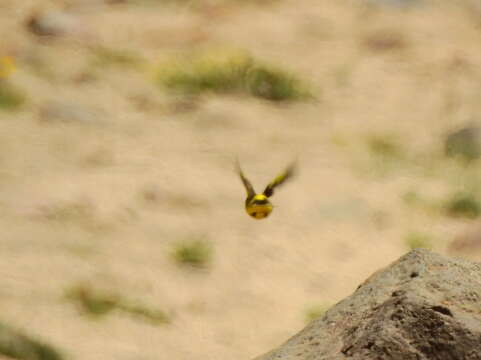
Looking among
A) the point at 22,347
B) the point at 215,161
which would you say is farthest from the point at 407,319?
the point at 215,161

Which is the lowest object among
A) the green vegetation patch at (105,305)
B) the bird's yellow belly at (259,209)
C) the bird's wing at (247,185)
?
the bird's yellow belly at (259,209)

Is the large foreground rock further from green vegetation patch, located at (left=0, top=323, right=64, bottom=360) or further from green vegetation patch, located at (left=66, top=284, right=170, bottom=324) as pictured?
green vegetation patch, located at (left=66, top=284, right=170, bottom=324)

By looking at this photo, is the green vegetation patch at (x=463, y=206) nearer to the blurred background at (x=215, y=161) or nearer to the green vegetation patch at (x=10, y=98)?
the blurred background at (x=215, y=161)

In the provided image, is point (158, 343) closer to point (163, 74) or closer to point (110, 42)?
point (163, 74)

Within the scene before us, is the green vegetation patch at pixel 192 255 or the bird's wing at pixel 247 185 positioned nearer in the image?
the bird's wing at pixel 247 185

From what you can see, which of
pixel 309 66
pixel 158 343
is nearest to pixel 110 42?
pixel 309 66

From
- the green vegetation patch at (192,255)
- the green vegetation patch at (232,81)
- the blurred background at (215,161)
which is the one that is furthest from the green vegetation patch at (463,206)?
the green vegetation patch at (232,81)

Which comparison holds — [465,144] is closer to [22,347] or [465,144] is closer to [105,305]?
[105,305]

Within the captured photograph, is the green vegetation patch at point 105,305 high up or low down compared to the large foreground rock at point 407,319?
up
